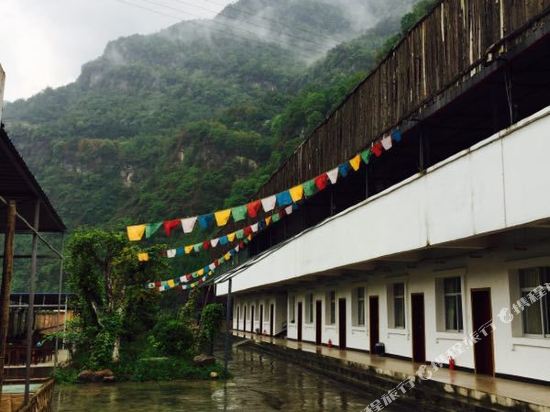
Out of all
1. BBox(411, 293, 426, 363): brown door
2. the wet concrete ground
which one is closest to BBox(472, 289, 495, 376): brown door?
the wet concrete ground

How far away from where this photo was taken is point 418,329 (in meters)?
14.8

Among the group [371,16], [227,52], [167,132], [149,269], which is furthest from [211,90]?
[149,269]

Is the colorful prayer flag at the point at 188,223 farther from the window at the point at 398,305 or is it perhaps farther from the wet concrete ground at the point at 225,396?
the window at the point at 398,305

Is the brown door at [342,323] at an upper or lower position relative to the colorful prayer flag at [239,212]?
lower

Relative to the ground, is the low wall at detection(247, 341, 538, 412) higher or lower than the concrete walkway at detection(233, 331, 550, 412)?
lower

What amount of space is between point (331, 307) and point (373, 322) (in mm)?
4726

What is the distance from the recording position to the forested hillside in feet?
233

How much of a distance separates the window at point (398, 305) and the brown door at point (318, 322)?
7133mm

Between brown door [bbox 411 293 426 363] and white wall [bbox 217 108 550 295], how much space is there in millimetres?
2175

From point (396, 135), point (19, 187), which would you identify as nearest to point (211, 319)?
point (396, 135)

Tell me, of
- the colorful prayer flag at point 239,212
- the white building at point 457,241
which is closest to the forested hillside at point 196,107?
the white building at point 457,241

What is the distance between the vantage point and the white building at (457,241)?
8.54 metres

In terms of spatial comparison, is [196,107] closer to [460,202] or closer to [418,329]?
[418,329]

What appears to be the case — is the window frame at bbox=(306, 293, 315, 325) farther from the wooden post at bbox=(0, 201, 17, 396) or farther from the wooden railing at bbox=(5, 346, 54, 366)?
the wooden post at bbox=(0, 201, 17, 396)
